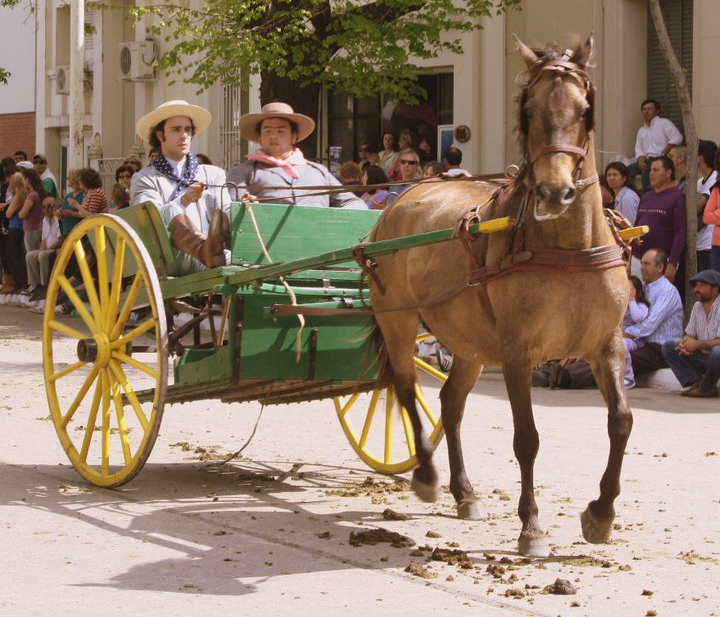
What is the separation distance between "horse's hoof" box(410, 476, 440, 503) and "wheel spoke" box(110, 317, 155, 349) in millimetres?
1665

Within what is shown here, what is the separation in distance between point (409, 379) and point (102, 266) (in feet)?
6.45

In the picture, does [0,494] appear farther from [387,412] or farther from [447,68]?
[447,68]

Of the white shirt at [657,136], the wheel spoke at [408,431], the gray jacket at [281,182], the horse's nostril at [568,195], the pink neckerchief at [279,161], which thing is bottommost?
the wheel spoke at [408,431]

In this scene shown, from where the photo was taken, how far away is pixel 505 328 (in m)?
6.41

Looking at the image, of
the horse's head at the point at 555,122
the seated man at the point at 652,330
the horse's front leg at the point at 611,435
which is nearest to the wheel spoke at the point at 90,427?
the horse's front leg at the point at 611,435

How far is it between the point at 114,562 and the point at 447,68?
15405 millimetres

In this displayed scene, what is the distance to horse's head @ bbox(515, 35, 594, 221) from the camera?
19.0ft

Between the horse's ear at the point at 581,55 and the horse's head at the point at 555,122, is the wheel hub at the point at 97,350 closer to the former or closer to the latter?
the horse's head at the point at 555,122

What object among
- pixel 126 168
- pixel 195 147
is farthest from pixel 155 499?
pixel 195 147

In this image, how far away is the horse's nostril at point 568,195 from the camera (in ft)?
18.8

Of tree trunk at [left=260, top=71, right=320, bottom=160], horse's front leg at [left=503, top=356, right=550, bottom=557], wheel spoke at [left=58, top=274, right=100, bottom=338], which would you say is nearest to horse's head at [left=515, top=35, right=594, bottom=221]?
horse's front leg at [left=503, top=356, right=550, bottom=557]

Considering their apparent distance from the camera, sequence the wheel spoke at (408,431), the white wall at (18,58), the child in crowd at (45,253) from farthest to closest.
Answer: the white wall at (18,58) < the child in crowd at (45,253) < the wheel spoke at (408,431)

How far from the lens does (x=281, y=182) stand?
877cm

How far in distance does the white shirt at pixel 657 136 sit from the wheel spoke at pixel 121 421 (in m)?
9.31
